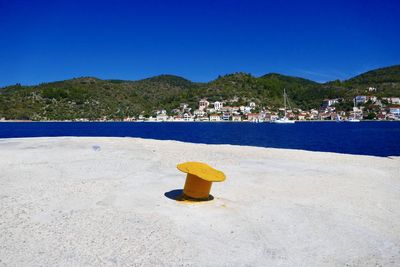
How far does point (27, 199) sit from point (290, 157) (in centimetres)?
1128

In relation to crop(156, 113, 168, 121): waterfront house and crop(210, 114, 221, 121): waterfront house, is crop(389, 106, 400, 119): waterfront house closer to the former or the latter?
crop(210, 114, 221, 121): waterfront house

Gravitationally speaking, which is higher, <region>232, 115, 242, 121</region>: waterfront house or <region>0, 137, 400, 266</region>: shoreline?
<region>0, 137, 400, 266</region>: shoreline

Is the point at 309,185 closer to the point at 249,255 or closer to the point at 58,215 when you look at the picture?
the point at 249,255

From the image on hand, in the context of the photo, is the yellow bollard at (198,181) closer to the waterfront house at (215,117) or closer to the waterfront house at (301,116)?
the waterfront house at (215,117)

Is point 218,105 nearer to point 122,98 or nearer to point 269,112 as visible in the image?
point 269,112

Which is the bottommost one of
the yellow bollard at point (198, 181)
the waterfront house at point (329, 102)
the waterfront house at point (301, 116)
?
the waterfront house at point (301, 116)

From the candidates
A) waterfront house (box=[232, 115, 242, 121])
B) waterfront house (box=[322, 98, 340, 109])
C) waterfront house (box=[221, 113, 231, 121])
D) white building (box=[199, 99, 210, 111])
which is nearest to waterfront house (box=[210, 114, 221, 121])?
waterfront house (box=[221, 113, 231, 121])

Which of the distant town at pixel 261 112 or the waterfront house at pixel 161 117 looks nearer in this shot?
the distant town at pixel 261 112

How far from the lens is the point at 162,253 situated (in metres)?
5.55

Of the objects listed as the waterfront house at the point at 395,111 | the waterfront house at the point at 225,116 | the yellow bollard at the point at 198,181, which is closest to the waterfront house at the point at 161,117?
the waterfront house at the point at 225,116

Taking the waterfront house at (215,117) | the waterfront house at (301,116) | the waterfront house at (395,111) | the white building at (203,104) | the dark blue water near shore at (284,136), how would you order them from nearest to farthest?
the dark blue water near shore at (284,136), the waterfront house at (395,111), the waterfront house at (215,117), the waterfront house at (301,116), the white building at (203,104)

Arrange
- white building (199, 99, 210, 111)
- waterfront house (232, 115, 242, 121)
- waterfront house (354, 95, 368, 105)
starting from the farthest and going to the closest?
waterfront house (354, 95, 368, 105) < white building (199, 99, 210, 111) < waterfront house (232, 115, 242, 121)

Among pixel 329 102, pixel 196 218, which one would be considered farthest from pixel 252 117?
pixel 196 218

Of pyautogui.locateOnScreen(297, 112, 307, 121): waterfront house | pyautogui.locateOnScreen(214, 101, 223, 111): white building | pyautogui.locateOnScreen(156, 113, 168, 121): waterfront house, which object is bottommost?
pyautogui.locateOnScreen(156, 113, 168, 121): waterfront house
